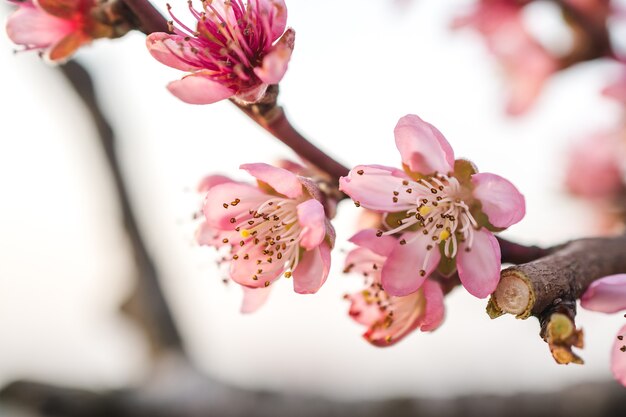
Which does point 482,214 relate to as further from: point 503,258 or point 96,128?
point 96,128

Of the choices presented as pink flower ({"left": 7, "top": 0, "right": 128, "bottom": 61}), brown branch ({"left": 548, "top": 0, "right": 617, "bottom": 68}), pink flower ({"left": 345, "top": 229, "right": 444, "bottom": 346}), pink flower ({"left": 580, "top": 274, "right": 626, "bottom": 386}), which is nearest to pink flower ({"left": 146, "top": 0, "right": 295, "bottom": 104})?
pink flower ({"left": 7, "top": 0, "right": 128, "bottom": 61})

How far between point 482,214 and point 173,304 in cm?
139

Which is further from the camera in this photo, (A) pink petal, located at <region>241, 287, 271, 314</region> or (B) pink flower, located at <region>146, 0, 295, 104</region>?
(A) pink petal, located at <region>241, 287, 271, 314</region>

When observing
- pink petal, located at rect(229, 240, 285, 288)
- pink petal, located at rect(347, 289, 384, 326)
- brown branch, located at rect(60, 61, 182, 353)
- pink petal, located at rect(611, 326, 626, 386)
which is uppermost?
pink petal, located at rect(611, 326, 626, 386)

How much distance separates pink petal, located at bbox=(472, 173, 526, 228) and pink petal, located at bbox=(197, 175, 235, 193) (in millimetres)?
304

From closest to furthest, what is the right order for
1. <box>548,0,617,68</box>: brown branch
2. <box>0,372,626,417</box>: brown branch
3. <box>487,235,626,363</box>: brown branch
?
<box>487,235,626,363</box>: brown branch < <box>548,0,617,68</box>: brown branch < <box>0,372,626,417</box>: brown branch

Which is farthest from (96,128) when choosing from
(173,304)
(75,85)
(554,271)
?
(554,271)

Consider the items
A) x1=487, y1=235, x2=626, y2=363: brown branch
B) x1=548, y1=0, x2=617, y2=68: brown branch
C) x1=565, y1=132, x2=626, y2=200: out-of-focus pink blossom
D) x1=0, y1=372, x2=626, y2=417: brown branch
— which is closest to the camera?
x1=487, y1=235, x2=626, y2=363: brown branch

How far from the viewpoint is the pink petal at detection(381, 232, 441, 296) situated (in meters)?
0.73

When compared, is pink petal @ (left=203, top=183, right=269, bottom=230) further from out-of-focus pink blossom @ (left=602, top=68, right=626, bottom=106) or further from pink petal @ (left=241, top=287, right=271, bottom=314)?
out-of-focus pink blossom @ (left=602, top=68, right=626, bottom=106)

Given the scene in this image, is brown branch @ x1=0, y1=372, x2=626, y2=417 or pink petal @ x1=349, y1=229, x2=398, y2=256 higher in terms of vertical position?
pink petal @ x1=349, y1=229, x2=398, y2=256

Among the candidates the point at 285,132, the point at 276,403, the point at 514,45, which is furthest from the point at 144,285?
the point at 285,132

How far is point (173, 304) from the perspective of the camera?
6.59 ft

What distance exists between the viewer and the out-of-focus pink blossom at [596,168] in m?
1.65
